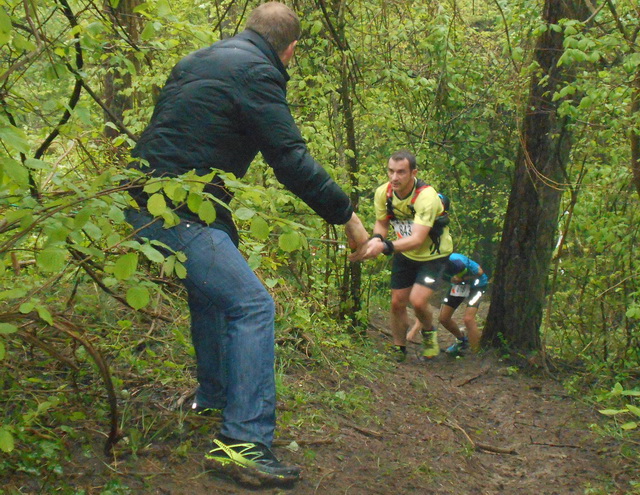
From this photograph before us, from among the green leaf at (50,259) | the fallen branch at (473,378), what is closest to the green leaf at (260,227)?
the green leaf at (50,259)

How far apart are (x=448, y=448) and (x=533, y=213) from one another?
3254 millimetres

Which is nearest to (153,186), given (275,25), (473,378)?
(275,25)

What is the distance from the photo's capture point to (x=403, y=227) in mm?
7289

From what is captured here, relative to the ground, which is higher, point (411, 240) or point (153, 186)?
point (153, 186)

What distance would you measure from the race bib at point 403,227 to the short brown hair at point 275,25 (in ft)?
12.6

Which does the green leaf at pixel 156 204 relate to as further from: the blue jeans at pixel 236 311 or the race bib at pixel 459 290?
the race bib at pixel 459 290

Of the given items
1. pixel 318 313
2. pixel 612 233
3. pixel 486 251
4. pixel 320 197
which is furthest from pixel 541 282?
pixel 486 251

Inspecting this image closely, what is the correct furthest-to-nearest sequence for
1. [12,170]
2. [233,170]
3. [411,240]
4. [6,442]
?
[411,240], [233,170], [6,442], [12,170]

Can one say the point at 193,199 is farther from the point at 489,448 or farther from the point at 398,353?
the point at 398,353

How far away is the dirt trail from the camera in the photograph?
366 cm

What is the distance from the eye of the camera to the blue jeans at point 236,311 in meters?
3.32

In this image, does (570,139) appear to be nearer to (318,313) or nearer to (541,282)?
(541,282)

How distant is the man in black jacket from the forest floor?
25 centimetres

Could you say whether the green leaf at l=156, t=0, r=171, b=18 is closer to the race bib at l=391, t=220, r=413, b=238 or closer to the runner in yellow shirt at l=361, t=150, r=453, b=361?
the runner in yellow shirt at l=361, t=150, r=453, b=361
